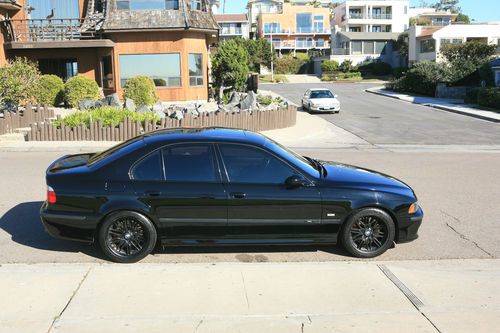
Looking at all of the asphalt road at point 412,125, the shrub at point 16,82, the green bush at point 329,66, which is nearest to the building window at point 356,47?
the green bush at point 329,66

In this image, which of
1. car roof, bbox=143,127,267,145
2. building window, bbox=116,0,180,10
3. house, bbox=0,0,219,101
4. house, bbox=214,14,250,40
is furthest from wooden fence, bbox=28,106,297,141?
house, bbox=214,14,250,40

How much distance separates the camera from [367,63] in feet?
247

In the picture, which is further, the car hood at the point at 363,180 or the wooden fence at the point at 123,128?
the wooden fence at the point at 123,128

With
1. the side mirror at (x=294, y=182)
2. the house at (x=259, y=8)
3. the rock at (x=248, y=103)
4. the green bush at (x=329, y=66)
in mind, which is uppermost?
the house at (x=259, y=8)

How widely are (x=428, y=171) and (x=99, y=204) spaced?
28.0 feet

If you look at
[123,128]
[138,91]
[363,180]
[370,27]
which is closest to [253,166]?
[363,180]

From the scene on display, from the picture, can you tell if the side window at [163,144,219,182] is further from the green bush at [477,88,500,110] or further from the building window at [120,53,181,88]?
the green bush at [477,88,500,110]

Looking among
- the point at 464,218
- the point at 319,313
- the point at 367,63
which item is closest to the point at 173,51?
the point at 464,218

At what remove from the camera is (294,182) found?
6078 millimetres

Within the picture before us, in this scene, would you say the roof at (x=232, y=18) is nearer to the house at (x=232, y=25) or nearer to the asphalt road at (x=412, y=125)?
the house at (x=232, y=25)

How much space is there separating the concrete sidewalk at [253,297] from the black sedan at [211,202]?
332 millimetres

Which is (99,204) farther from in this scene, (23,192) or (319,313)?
(23,192)

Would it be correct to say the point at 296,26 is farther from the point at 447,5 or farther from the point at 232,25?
the point at 447,5

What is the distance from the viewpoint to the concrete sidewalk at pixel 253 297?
464 cm
